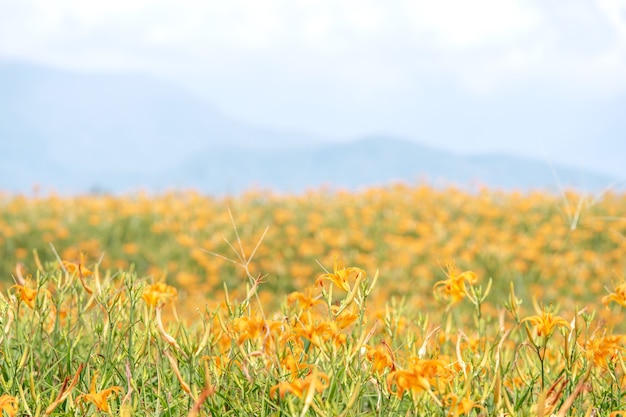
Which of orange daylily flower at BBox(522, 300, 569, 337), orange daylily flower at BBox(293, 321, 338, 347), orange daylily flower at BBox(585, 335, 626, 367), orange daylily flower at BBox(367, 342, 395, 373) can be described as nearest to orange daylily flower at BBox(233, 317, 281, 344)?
orange daylily flower at BBox(293, 321, 338, 347)

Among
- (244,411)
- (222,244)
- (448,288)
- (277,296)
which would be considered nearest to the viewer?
(244,411)

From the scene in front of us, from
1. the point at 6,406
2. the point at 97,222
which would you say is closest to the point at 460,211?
the point at 97,222

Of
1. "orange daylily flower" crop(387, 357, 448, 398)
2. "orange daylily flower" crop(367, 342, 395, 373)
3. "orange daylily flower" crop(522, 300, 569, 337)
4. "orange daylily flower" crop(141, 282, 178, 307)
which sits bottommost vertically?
"orange daylily flower" crop(367, 342, 395, 373)

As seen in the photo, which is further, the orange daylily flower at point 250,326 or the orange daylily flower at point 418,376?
the orange daylily flower at point 250,326

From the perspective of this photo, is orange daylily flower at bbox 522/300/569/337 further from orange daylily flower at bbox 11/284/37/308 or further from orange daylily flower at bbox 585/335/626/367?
orange daylily flower at bbox 11/284/37/308

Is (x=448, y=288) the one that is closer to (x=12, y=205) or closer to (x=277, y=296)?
(x=277, y=296)

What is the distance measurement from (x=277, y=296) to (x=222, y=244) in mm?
1137

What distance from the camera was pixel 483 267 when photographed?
8.07 m

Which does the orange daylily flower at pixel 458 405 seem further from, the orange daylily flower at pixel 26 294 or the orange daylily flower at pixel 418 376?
the orange daylily flower at pixel 26 294

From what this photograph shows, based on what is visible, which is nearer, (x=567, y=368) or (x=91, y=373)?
(x=567, y=368)

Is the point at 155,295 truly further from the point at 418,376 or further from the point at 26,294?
the point at 418,376

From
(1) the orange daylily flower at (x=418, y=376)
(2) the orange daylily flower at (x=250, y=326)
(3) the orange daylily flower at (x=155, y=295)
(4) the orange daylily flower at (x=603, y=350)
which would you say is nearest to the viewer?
(1) the orange daylily flower at (x=418, y=376)

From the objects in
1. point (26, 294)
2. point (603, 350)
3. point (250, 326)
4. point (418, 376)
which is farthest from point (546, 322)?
point (26, 294)

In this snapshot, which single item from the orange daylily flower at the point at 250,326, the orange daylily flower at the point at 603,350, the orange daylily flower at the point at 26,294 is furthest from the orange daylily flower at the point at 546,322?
the orange daylily flower at the point at 26,294
